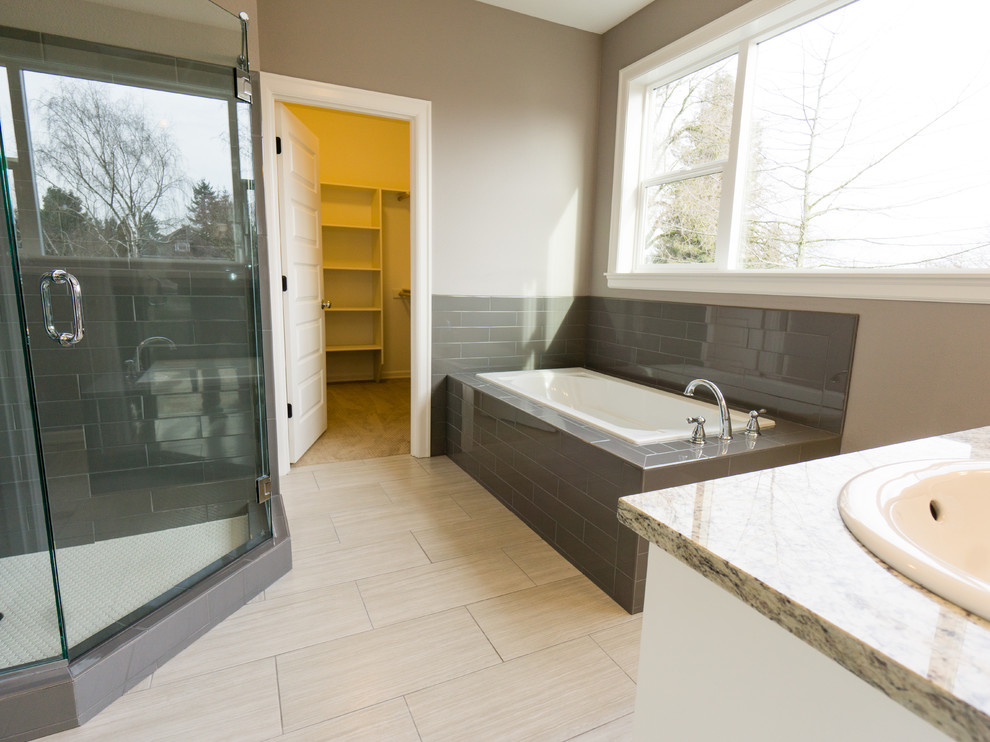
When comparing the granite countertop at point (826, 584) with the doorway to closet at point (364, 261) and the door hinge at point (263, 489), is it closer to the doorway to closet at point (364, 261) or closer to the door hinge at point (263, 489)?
the door hinge at point (263, 489)

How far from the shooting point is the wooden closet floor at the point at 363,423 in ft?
11.3

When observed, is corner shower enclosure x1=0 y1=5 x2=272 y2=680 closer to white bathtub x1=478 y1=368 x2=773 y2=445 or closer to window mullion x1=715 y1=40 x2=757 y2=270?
white bathtub x1=478 y1=368 x2=773 y2=445

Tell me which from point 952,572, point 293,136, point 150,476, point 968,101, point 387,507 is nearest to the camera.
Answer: point 952,572

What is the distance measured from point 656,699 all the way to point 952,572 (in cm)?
42

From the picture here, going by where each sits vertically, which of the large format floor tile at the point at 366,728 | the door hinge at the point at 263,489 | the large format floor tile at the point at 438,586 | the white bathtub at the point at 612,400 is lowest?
the large format floor tile at the point at 366,728

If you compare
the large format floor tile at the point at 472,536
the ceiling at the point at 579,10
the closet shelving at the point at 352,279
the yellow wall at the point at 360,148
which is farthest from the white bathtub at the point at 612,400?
the yellow wall at the point at 360,148

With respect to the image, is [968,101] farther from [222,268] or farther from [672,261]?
[222,268]

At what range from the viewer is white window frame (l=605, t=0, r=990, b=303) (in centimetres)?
204

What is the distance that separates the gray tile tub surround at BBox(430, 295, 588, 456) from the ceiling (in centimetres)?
171

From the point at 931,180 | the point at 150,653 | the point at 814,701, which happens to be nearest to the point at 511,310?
the point at 931,180

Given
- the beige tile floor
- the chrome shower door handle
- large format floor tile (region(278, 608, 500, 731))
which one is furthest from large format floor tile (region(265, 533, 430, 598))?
the chrome shower door handle

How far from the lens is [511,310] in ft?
11.6

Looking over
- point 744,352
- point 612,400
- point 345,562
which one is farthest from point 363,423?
point 744,352

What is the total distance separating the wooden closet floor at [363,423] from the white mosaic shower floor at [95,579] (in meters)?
1.23
